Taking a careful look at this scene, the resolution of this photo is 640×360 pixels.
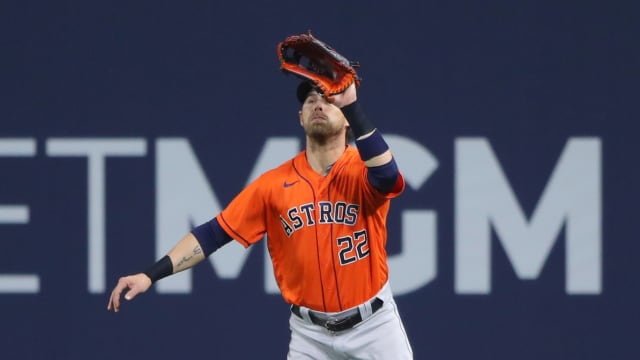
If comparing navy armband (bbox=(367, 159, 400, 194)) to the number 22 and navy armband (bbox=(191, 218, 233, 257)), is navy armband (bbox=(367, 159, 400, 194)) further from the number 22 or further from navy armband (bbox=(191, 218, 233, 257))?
navy armband (bbox=(191, 218, 233, 257))

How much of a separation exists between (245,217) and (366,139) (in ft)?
2.56

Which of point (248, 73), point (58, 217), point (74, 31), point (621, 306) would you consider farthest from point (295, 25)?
point (621, 306)

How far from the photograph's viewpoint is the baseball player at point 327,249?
16.2ft

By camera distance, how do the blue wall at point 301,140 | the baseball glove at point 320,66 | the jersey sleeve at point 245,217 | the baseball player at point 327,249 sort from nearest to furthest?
the baseball glove at point 320,66
the baseball player at point 327,249
the jersey sleeve at point 245,217
the blue wall at point 301,140

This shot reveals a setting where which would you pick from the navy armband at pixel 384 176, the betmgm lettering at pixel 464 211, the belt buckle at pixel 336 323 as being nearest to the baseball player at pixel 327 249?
the belt buckle at pixel 336 323

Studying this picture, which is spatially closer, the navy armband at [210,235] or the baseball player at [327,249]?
the baseball player at [327,249]

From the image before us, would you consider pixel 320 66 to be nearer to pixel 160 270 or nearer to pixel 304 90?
pixel 304 90

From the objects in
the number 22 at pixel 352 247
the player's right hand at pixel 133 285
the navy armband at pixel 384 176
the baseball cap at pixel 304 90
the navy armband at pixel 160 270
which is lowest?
the player's right hand at pixel 133 285

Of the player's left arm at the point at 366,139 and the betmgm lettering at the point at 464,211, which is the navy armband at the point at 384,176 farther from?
the betmgm lettering at the point at 464,211

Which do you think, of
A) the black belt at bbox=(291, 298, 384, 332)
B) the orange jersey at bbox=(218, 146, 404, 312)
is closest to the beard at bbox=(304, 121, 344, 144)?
the orange jersey at bbox=(218, 146, 404, 312)

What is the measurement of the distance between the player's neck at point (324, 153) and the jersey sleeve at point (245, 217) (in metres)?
0.24

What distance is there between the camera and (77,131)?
6664 millimetres

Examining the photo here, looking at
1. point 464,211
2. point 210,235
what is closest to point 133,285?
point 210,235

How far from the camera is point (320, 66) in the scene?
183 inches
